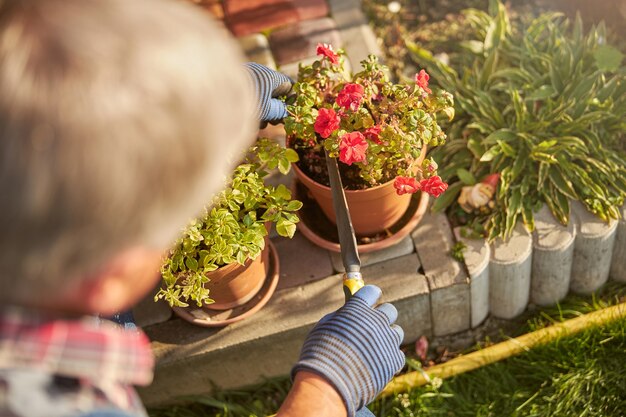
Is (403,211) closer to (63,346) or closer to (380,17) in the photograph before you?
(380,17)

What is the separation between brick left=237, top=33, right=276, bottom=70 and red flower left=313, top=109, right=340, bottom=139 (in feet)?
3.92

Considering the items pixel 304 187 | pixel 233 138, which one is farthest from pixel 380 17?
pixel 233 138

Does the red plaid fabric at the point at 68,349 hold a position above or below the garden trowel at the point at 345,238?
above

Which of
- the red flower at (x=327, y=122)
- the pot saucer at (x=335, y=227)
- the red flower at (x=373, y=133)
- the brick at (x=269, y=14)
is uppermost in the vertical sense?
the red flower at (x=327, y=122)

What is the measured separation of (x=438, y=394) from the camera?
2.68 metres

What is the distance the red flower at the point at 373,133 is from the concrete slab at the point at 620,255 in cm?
112

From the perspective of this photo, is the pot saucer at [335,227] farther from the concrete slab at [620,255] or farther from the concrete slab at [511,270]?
the concrete slab at [620,255]

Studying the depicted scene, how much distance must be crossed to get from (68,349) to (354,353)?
950mm

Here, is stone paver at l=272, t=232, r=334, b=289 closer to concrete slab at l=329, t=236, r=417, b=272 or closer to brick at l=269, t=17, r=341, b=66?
concrete slab at l=329, t=236, r=417, b=272

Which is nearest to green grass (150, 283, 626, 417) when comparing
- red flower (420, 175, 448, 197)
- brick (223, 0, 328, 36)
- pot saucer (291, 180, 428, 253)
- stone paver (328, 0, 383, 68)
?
pot saucer (291, 180, 428, 253)

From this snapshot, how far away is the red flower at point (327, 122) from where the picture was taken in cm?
212

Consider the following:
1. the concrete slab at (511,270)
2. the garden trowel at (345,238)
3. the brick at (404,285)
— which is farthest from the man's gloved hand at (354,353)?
the concrete slab at (511,270)

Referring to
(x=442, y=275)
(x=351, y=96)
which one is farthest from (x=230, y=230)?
(x=442, y=275)

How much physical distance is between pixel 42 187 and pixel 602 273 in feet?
8.29
